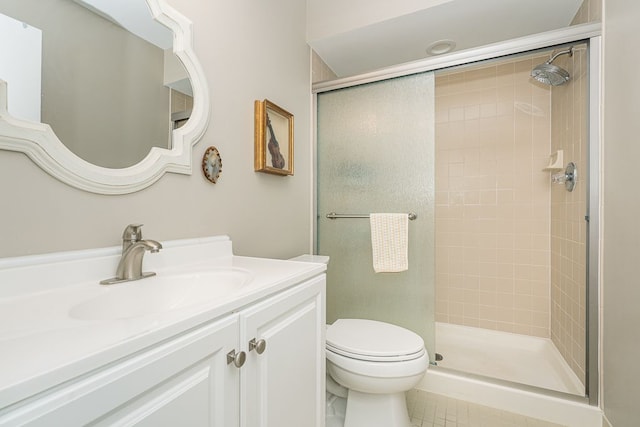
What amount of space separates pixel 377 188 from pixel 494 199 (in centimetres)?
111

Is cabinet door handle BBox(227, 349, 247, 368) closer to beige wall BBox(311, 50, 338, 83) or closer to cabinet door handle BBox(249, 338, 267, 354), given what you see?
cabinet door handle BBox(249, 338, 267, 354)

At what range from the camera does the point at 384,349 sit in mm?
1224

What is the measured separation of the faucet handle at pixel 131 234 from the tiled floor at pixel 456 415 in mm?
1461

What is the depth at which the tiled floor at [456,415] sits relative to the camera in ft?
4.55

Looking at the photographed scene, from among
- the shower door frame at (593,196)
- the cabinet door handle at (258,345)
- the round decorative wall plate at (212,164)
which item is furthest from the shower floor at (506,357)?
the round decorative wall plate at (212,164)

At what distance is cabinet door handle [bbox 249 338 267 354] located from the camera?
0.67 meters

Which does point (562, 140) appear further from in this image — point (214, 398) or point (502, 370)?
point (214, 398)

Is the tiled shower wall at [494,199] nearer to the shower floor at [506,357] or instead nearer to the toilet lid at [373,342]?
the shower floor at [506,357]

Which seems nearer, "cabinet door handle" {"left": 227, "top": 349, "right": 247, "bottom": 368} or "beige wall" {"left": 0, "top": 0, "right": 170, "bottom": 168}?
"cabinet door handle" {"left": 227, "top": 349, "right": 247, "bottom": 368}

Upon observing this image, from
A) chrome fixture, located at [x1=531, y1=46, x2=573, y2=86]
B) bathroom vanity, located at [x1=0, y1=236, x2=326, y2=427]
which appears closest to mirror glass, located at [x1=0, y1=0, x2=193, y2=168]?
bathroom vanity, located at [x1=0, y1=236, x2=326, y2=427]

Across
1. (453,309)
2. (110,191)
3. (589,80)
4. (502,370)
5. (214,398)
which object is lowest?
(502,370)

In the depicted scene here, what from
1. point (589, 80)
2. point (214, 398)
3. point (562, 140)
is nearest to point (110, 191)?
point (214, 398)

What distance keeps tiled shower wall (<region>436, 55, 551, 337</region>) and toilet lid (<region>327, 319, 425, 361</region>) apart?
122 centimetres

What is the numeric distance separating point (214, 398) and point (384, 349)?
0.83 metres
